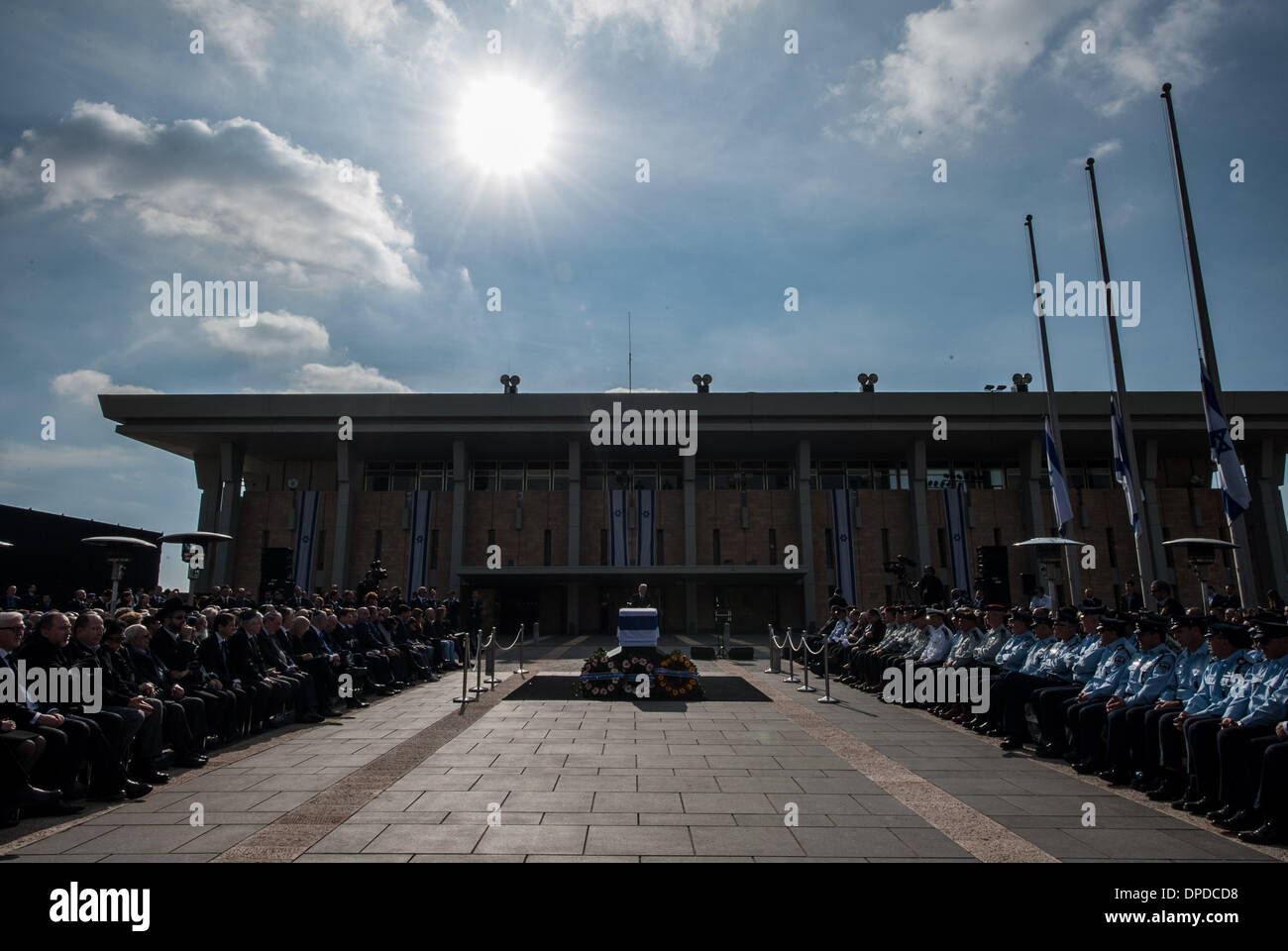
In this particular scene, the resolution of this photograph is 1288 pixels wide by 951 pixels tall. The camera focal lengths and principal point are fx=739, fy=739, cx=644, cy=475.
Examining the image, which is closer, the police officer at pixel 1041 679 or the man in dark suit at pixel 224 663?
the police officer at pixel 1041 679

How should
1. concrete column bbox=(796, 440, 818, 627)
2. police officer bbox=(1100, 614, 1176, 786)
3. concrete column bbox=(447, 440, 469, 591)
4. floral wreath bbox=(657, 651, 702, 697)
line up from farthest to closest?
1. concrete column bbox=(447, 440, 469, 591)
2. concrete column bbox=(796, 440, 818, 627)
3. floral wreath bbox=(657, 651, 702, 697)
4. police officer bbox=(1100, 614, 1176, 786)

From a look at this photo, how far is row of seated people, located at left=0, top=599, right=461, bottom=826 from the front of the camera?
609 centimetres

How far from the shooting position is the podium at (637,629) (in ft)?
48.3

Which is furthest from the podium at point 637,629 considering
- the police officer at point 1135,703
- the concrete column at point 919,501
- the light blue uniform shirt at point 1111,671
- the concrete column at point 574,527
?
the concrete column at point 919,501

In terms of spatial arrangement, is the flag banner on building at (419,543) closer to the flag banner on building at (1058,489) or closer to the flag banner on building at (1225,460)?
the flag banner on building at (1058,489)

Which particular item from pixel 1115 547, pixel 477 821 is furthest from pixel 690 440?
pixel 477 821

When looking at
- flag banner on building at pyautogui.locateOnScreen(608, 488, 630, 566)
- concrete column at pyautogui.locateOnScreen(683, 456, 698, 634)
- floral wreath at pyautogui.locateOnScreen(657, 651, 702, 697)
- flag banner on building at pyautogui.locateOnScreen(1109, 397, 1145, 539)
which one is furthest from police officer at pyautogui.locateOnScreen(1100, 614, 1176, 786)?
flag banner on building at pyautogui.locateOnScreen(608, 488, 630, 566)

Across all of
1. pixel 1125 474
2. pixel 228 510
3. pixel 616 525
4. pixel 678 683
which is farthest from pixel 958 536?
pixel 228 510

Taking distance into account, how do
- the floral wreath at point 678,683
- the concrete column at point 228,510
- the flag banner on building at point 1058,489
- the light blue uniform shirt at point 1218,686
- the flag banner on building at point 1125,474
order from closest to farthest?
1. the light blue uniform shirt at point 1218,686
2. the floral wreath at point 678,683
3. the flag banner on building at point 1125,474
4. the flag banner on building at point 1058,489
5. the concrete column at point 228,510

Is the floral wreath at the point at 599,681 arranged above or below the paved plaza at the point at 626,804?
above

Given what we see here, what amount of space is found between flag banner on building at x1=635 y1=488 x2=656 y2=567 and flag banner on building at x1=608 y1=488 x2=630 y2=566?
65 centimetres

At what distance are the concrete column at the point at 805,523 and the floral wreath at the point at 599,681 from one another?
22.8m

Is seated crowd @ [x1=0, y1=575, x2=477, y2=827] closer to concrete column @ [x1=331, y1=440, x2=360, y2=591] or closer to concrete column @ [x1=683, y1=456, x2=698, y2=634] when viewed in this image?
concrete column @ [x1=331, y1=440, x2=360, y2=591]

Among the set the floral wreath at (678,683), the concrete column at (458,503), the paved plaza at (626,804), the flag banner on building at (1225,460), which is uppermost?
the concrete column at (458,503)
